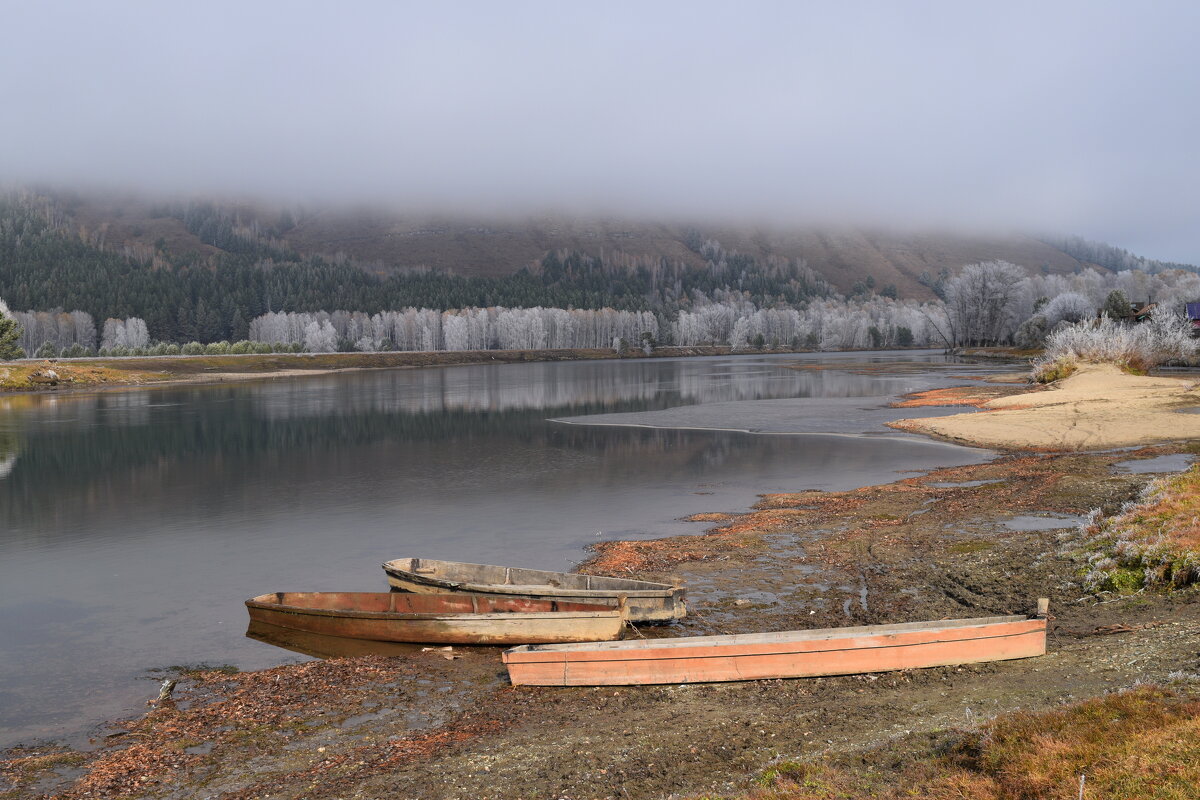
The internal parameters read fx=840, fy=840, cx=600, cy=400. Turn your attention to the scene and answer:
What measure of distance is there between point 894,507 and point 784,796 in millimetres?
24951

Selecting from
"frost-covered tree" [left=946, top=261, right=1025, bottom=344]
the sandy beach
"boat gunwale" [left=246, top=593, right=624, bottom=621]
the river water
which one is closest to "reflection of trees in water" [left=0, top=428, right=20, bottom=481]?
the river water

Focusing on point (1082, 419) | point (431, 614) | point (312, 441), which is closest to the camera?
Answer: point (431, 614)

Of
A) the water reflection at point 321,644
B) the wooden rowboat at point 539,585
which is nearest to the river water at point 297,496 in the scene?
the water reflection at point 321,644

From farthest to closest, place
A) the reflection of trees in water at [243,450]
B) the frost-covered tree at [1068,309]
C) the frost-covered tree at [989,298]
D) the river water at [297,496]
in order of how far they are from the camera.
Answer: the frost-covered tree at [989,298] < the frost-covered tree at [1068,309] < the reflection of trees in water at [243,450] < the river water at [297,496]

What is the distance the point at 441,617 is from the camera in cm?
1952

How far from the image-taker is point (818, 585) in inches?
909

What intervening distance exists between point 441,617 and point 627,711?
20.2 feet

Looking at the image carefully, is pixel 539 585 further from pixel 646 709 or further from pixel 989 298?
pixel 989 298

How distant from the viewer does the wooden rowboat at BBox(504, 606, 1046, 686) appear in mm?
15602

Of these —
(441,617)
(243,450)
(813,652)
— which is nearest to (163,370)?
(243,450)

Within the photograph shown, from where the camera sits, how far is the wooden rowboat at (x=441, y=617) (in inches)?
740

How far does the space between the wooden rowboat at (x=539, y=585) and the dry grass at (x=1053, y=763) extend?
27.5 feet

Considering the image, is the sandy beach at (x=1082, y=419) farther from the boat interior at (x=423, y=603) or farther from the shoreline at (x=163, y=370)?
the shoreline at (x=163, y=370)

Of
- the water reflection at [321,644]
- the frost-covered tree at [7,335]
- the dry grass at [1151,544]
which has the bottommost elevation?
the water reflection at [321,644]
